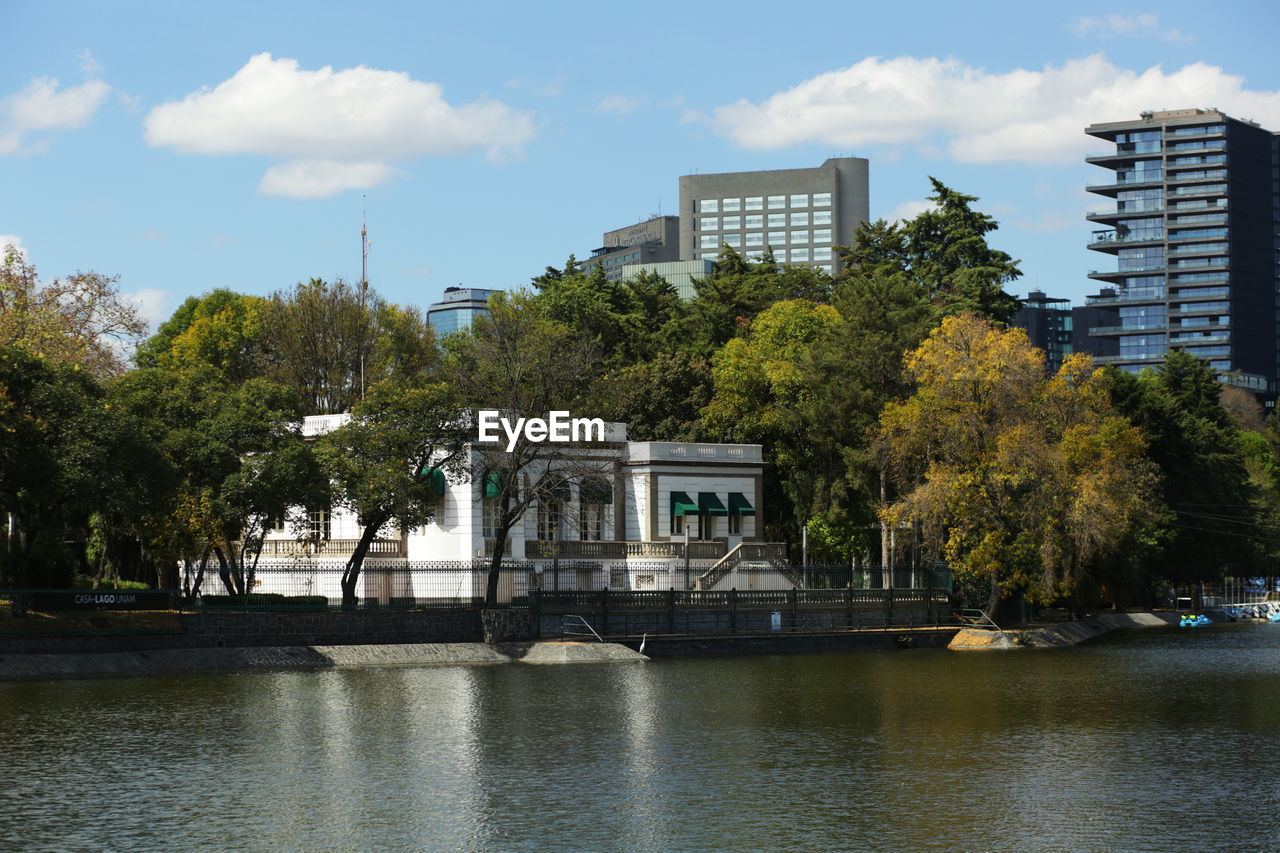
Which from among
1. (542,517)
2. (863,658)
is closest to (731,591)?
(863,658)

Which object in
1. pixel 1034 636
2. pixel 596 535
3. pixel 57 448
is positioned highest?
pixel 57 448

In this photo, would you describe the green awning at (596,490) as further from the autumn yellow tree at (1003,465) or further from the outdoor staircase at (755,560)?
the autumn yellow tree at (1003,465)

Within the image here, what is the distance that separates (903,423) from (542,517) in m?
17.0

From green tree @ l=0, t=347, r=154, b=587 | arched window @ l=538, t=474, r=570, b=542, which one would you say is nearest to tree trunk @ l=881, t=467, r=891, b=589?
arched window @ l=538, t=474, r=570, b=542

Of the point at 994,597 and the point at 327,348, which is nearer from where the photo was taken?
the point at 994,597

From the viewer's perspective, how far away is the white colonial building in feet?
198

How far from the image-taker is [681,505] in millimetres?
67625

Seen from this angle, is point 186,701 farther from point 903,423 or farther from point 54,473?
point 903,423

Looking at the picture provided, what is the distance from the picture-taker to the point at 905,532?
67.9m

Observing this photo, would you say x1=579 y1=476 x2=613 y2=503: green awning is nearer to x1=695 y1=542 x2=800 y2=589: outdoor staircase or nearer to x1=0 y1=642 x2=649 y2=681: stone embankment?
x1=695 y1=542 x2=800 y2=589: outdoor staircase

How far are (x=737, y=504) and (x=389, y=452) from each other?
21919 millimetres

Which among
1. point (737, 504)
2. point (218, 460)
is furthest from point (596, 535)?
point (218, 460)

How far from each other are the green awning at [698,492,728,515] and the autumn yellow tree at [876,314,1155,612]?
28.1 ft

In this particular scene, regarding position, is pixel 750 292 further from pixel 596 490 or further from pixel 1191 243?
pixel 1191 243
